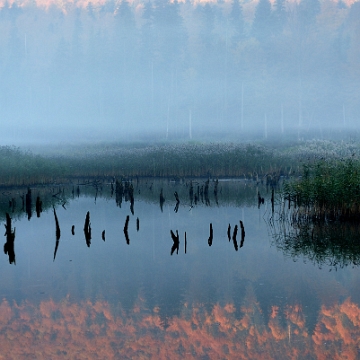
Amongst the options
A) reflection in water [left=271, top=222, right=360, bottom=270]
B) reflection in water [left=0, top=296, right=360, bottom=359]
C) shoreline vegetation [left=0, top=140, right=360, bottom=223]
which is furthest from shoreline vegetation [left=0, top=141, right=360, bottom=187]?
reflection in water [left=0, top=296, right=360, bottom=359]

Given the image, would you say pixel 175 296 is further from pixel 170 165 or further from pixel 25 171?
pixel 170 165

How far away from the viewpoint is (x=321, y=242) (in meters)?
20.9

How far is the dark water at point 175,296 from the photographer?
12406 mm

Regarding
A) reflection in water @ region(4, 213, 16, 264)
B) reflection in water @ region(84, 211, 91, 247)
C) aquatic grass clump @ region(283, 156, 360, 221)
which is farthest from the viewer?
aquatic grass clump @ region(283, 156, 360, 221)

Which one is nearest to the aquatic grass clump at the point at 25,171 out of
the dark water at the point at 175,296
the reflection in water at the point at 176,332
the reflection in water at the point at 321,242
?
the dark water at the point at 175,296

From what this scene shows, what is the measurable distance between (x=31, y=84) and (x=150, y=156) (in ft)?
417

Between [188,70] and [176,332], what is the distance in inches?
5472

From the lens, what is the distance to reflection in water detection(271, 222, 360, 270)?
62.5 ft

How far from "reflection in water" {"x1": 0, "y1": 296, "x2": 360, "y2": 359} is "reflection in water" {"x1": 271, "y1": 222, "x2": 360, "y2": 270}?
4.22 m

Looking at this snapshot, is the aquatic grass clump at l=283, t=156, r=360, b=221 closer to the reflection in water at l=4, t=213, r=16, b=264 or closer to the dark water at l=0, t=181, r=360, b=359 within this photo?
the dark water at l=0, t=181, r=360, b=359

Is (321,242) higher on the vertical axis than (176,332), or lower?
higher

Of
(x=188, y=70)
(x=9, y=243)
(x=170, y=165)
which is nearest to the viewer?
(x=9, y=243)

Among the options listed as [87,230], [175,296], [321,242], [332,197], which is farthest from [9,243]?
[332,197]

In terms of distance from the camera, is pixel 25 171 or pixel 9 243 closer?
pixel 9 243
